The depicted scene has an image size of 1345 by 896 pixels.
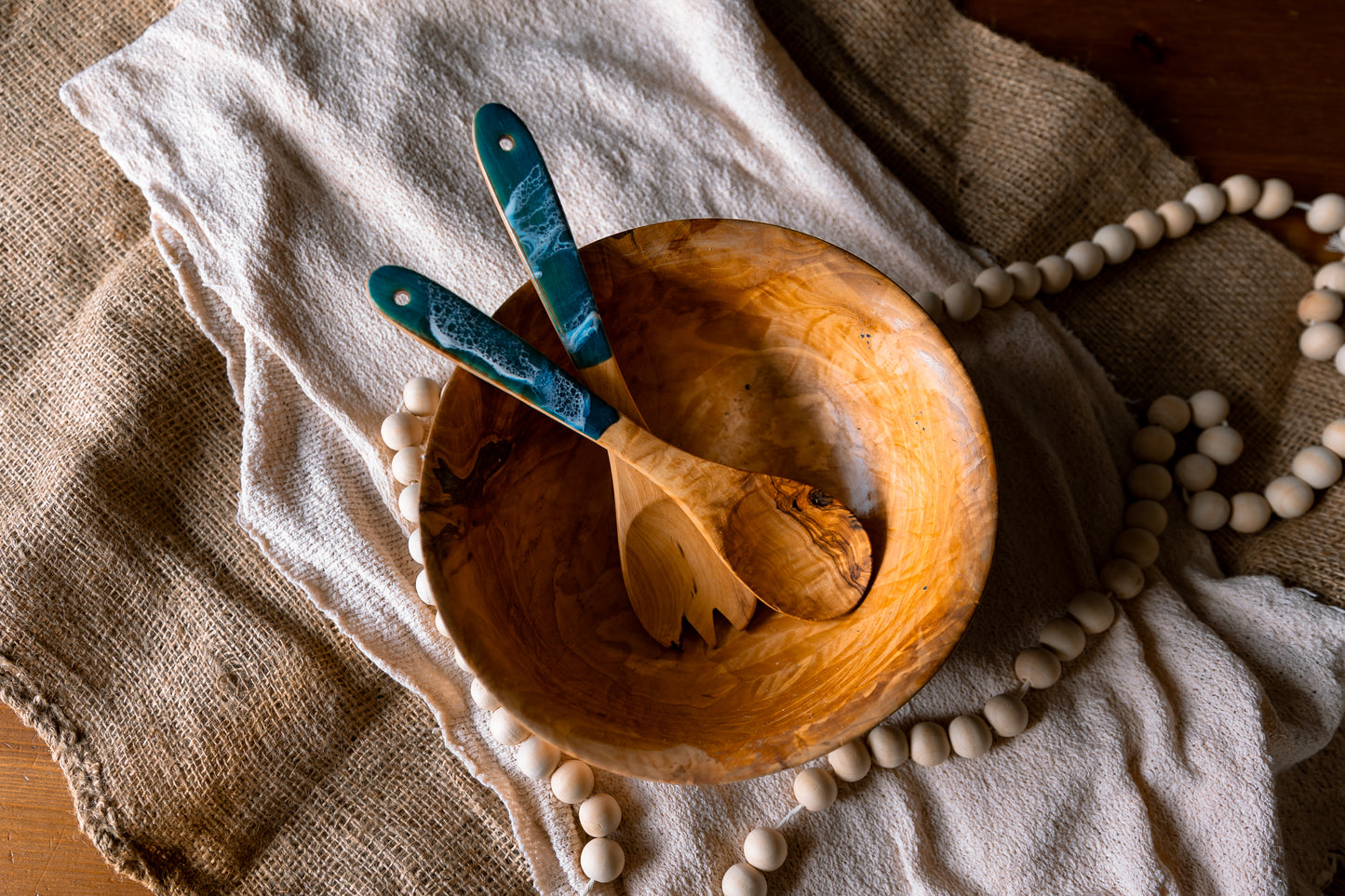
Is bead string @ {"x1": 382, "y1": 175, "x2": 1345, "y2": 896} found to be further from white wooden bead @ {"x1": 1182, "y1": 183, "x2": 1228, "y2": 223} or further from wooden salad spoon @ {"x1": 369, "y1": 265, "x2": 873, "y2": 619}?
wooden salad spoon @ {"x1": 369, "y1": 265, "x2": 873, "y2": 619}

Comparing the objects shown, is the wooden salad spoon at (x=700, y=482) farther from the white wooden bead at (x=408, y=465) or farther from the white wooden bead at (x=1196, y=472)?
the white wooden bead at (x=1196, y=472)

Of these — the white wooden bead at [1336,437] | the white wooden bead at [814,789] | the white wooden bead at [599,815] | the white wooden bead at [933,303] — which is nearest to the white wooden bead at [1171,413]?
the white wooden bead at [1336,437]

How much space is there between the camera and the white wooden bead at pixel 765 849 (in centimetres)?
63

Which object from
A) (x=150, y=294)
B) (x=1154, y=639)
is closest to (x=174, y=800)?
(x=150, y=294)

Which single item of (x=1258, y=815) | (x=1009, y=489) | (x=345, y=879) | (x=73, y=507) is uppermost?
(x=73, y=507)

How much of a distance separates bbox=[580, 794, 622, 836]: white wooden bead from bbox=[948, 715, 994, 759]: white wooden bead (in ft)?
0.80

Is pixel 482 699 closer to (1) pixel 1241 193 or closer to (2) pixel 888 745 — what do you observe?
(2) pixel 888 745

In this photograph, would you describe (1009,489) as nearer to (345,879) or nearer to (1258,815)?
(1258,815)

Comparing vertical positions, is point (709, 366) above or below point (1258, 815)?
above

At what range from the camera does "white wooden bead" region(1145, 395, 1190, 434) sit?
77cm

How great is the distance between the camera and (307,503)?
689 millimetres

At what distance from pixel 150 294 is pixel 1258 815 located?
2.97 ft

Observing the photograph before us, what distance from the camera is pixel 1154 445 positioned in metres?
0.76

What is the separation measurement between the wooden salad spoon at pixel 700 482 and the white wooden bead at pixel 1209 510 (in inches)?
13.5
